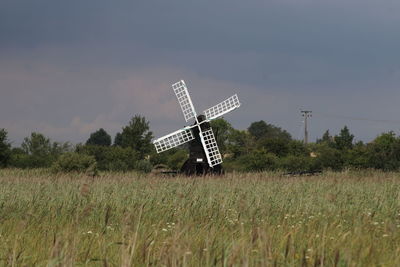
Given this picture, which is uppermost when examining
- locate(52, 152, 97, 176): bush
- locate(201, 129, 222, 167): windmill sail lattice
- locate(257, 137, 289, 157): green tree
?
locate(257, 137, 289, 157): green tree

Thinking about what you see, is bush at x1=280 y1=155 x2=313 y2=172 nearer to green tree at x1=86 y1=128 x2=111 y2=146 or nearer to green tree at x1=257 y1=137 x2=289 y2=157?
green tree at x1=257 y1=137 x2=289 y2=157

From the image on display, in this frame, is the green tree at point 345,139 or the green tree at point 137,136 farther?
the green tree at point 345,139

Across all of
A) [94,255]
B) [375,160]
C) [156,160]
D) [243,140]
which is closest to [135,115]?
[156,160]

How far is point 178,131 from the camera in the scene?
91.9 feet

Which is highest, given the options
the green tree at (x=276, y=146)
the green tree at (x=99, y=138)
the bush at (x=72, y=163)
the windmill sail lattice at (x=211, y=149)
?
the green tree at (x=99, y=138)

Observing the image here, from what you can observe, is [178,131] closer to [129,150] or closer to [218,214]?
[129,150]

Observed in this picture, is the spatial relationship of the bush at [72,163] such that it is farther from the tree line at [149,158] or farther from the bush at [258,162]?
the bush at [258,162]

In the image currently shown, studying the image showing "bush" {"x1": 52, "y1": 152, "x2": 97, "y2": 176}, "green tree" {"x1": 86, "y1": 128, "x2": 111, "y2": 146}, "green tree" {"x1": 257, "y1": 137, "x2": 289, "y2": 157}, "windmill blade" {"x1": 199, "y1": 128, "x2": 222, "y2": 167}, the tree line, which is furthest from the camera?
"green tree" {"x1": 86, "y1": 128, "x2": 111, "y2": 146}

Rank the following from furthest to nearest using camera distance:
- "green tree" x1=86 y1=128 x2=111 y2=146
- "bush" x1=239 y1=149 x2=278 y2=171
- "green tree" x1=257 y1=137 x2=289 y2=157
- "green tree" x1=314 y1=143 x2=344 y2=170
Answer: "green tree" x1=86 y1=128 x2=111 y2=146 → "green tree" x1=257 y1=137 x2=289 y2=157 → "bush" x1=239 y1=149 x2=278 y2=171 → "green tree" x1=314 y1=143 x2=344 y2=170

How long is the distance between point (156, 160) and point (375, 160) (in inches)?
638

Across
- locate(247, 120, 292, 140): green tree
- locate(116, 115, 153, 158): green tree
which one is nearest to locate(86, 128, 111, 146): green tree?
locate(247, 120, 292, 140): green tree

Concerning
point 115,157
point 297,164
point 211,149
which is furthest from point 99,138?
point 211,149

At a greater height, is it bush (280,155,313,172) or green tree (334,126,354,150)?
green tree (334,126,354,150)

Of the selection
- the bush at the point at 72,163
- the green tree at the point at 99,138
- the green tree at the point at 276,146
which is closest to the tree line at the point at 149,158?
the bush at the point at 72,163
